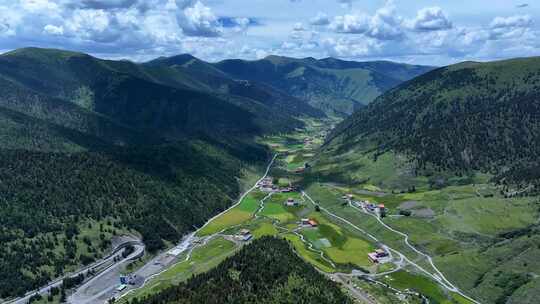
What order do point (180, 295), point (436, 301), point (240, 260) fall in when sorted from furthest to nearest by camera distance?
1. point (436, 301)
2. point (240, 260)
3. point (180, 295)

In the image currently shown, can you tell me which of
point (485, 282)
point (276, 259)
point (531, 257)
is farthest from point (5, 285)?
point (531, 257)

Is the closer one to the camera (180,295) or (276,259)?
(180,295)

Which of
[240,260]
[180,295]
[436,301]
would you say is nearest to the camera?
A: [180,295]

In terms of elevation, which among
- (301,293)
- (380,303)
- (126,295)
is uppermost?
(301,293)

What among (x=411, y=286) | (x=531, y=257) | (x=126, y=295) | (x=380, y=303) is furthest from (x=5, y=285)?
(x=531, y=257)

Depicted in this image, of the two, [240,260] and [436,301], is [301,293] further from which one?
[436,301]

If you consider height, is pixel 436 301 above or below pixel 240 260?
below

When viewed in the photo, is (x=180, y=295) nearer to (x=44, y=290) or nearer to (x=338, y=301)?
(x=338, y=301)
